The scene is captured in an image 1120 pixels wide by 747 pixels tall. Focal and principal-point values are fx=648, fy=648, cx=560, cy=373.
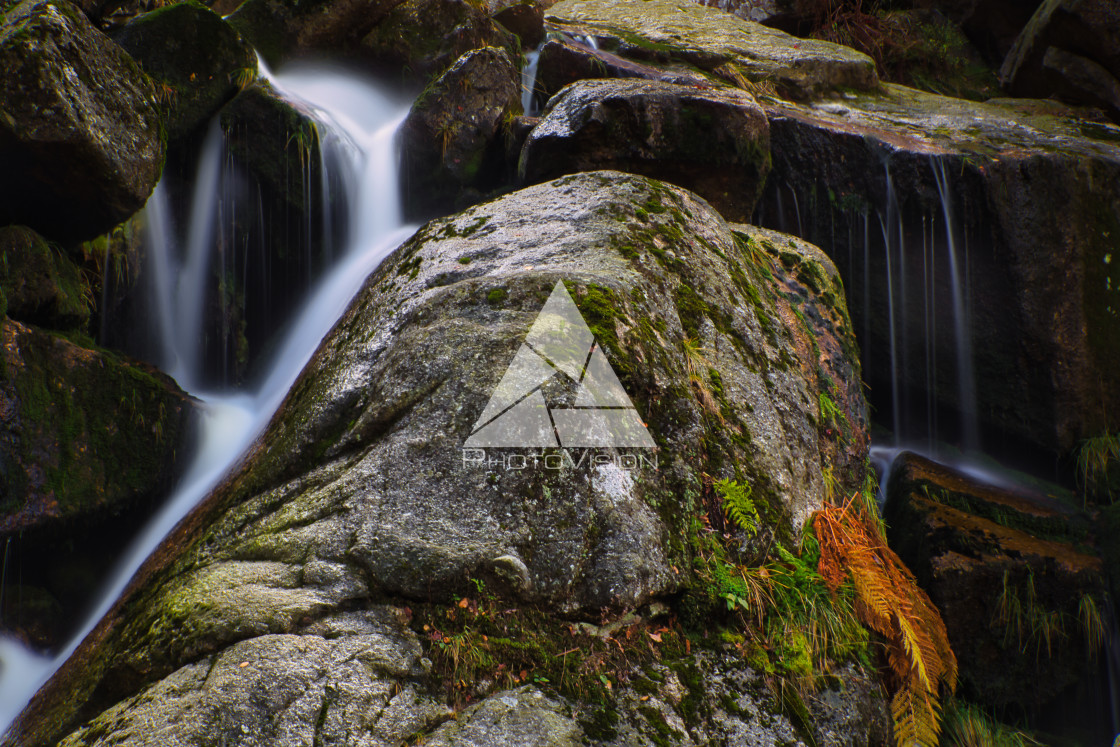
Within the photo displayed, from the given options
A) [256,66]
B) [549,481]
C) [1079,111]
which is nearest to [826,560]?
[549,481]

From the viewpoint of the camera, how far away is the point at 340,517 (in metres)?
2.40

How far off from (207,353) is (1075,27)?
11926mm

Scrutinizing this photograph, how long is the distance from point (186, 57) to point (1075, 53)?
11.7m

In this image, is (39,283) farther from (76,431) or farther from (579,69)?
(579,69)

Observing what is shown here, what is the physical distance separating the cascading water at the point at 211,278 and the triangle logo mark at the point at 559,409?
8.96ft

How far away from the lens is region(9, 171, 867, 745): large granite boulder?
2.26 metres

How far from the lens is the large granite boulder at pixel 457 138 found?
724 cm

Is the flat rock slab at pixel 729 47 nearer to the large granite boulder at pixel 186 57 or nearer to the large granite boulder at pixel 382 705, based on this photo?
the large granite boulder at pixel 186 57

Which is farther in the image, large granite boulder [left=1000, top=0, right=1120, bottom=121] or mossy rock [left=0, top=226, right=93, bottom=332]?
large granite boulder [left=1000, top=0, right=1120, bottom=121]

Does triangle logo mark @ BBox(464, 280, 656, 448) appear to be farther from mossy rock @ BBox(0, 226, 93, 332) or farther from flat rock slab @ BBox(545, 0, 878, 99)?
flat rock slab @ BBox(545, 0, 878, 99)

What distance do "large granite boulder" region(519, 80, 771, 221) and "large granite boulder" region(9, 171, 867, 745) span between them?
2.25 meters

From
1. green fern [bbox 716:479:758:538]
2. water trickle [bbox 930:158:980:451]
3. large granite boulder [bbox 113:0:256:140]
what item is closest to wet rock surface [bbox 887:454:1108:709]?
water trickle [bbox 930:158:980:451]

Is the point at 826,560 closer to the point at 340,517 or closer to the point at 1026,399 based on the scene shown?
the point at 340,517

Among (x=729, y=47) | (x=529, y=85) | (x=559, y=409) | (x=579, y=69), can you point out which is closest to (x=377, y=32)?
(x=529, y=85)
